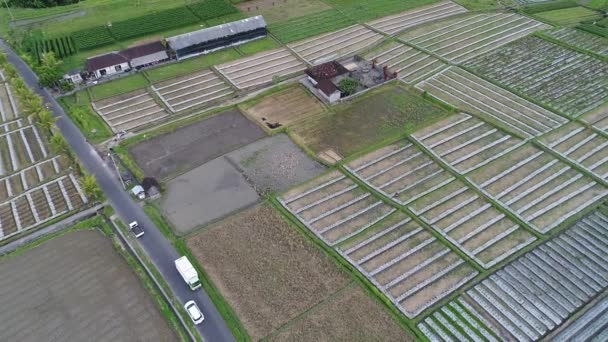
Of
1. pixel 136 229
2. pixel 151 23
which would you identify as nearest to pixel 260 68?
pixel 151 23

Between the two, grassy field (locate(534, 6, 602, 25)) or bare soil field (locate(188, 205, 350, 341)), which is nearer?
bare soil field (locate(188, 205, 350, 341))

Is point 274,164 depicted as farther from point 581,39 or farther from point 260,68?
point 581,39

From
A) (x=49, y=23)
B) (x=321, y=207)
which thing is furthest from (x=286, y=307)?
(x=49, y=23)

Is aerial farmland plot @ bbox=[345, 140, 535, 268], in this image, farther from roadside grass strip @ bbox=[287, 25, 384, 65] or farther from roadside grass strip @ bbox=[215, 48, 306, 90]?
roadside grass strip @ bbox=[287, 25, 384, 65]

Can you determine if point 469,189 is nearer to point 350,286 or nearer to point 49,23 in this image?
point 350,286

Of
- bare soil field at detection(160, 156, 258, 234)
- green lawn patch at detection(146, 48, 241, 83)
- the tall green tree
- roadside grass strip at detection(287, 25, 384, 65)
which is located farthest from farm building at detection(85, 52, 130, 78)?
bare soil field at detection(160, 156, 258, 234)

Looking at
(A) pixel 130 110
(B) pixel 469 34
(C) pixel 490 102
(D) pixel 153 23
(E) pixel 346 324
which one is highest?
(D) pixel 153 23

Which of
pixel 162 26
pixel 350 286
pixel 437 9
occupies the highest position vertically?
pixel 162 26
